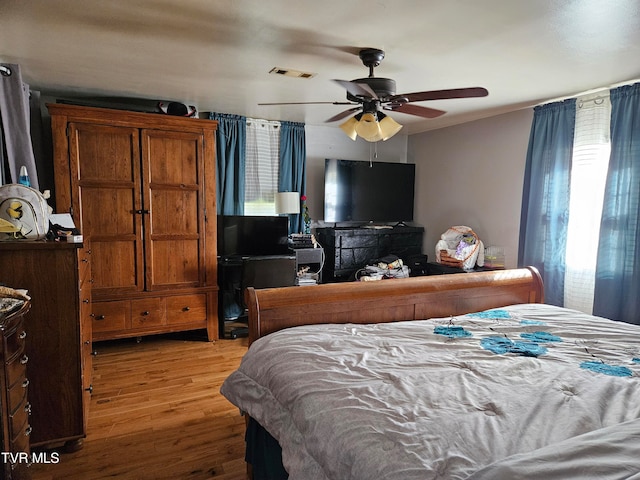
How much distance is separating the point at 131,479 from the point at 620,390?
2.04m

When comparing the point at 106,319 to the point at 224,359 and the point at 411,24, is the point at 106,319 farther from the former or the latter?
the point at 411,24

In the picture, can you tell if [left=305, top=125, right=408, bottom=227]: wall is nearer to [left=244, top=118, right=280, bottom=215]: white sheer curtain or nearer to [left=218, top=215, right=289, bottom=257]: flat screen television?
[left=244, top=118, right=280, bottom=215]: white sheer curtain

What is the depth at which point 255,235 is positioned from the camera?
4.32m

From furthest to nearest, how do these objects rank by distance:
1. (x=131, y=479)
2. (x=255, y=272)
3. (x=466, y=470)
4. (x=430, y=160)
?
(x=430, y=160), (x=255, y=272), (x=131, y=479), (x=466, y=470)

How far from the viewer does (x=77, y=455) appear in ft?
6.89

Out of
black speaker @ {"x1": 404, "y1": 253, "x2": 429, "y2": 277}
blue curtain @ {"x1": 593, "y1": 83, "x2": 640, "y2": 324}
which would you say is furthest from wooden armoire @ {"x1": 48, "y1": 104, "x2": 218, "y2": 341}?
blue curtain @ {"x1": 593, "y1": 83, "x2": 640, "y2": 324}

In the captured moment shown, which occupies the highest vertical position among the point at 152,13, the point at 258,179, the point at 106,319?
the point at 152,13

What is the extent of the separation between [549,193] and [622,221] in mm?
644

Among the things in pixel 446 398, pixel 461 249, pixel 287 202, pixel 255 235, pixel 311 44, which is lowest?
pixel 446 398

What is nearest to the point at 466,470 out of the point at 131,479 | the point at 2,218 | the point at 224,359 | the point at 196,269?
the point at 131,479

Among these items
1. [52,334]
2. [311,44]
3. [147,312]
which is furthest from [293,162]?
[52,334]

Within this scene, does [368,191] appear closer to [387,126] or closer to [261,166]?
[261,166]

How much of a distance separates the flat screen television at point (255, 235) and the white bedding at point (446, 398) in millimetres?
2471

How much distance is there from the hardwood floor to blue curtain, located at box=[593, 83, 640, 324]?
2.98 m
